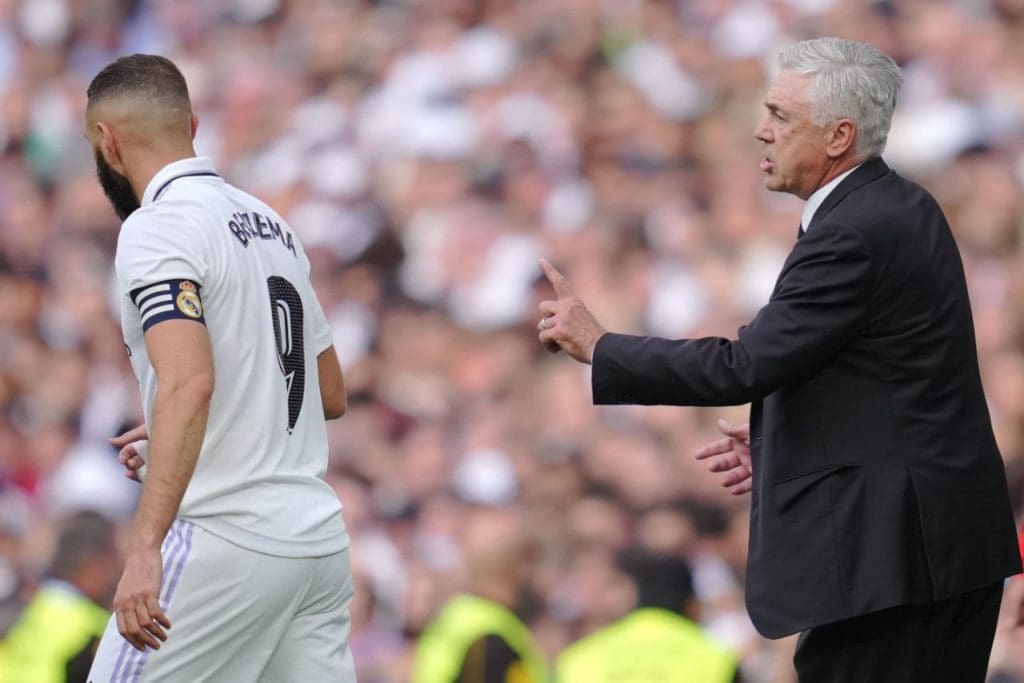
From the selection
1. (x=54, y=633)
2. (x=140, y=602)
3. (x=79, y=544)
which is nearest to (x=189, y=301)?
(x=140, y=602)

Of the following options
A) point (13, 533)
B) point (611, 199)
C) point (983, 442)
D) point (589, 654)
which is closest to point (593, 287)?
point (611, 199)

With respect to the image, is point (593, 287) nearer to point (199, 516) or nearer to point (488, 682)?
point (488, 682)

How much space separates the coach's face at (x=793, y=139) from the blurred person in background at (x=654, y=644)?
2456mm

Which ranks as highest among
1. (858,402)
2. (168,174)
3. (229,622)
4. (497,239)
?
(168,174)

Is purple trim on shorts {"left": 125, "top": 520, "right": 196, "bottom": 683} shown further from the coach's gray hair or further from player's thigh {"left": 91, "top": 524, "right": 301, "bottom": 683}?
the coach's gray hair

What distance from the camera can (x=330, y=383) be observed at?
329 centimetres

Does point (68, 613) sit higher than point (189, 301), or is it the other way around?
point (189, 301)

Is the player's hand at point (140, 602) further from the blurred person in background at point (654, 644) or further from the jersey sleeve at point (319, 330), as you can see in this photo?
the blurred person in background at point (654, 644)

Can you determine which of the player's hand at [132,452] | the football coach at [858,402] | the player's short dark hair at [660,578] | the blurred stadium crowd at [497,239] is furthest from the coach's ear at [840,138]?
the player's short dark hair at [660,578]

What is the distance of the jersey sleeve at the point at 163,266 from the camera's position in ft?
9.07

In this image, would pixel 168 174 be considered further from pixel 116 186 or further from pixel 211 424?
pixel 211 424

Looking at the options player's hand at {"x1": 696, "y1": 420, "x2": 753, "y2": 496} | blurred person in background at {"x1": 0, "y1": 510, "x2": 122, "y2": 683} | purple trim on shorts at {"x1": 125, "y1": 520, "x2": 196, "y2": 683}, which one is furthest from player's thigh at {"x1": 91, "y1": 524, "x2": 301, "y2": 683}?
blurred person in background at {"x1": 0, "y1": 510, "x2": 122, "y2": 683}

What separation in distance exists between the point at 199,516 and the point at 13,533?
422 cm

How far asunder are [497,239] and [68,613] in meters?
2.41
